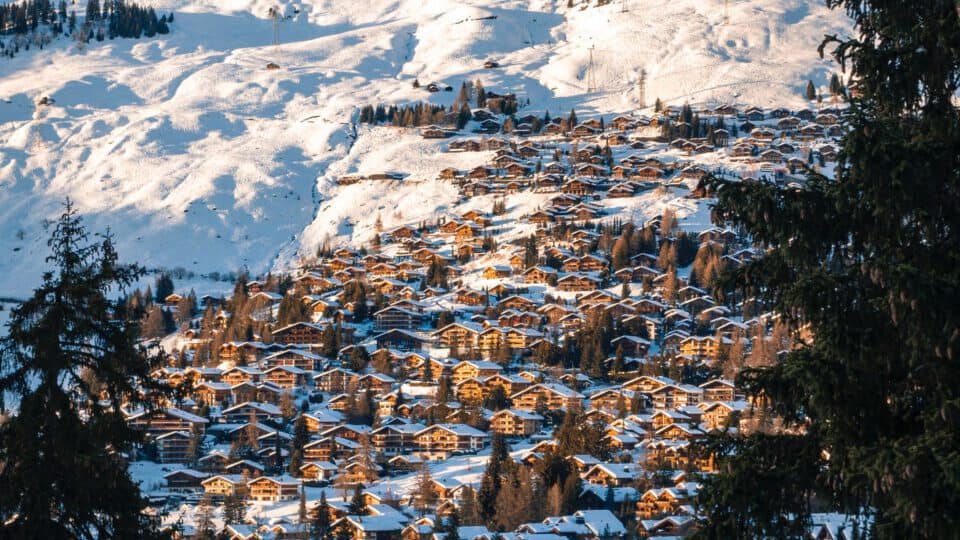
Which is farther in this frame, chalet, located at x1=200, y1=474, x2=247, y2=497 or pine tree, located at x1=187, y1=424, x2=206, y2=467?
pine tree, located at x1=187, y1=424, x2=206, y2=467

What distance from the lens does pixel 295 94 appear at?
10656cm

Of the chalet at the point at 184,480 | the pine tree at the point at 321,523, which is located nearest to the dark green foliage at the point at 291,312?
the chalet at the point at 184,480

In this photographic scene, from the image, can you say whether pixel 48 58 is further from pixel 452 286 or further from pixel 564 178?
pixel 452 286

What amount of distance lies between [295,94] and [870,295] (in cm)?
10196

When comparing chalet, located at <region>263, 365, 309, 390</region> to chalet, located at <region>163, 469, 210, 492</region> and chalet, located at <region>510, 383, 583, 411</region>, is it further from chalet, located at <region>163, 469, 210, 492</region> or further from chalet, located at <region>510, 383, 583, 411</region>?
chalet, located at <region>163, 469, 210, 492</region>

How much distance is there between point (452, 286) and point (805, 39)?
52.0 m

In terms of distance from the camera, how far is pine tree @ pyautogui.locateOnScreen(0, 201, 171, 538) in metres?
9.25

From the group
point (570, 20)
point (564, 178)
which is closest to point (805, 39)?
point (570, 20)

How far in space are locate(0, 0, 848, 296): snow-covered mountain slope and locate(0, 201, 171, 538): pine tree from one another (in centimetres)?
6579

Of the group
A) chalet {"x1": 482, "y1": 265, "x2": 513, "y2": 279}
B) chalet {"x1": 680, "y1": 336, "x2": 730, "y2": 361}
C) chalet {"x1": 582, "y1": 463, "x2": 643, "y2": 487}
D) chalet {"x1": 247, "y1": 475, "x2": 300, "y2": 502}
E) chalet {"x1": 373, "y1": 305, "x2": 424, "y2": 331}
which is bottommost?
chalet {"x1": 373, "y1": 305, "x2": 424, "y2": 331}

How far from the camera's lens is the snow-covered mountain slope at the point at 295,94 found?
80688 millimetres

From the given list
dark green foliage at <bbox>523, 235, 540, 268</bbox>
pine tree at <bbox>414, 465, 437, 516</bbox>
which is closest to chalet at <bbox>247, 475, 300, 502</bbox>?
pine tree at <bbox>414, 465, 437, 516</bbox>

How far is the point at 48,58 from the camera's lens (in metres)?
117

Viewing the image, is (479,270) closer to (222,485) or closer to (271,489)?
(271,489)
